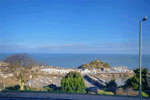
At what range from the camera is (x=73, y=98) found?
10.6 meters

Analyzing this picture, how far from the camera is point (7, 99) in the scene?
10109 millimetres

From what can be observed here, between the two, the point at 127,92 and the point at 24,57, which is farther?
the point at 24,57

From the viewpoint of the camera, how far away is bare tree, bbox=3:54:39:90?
16183 mm

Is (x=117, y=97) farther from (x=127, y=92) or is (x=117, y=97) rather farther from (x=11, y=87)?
(x=11, y=87)

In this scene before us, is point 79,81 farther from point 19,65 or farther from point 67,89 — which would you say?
point 19,65

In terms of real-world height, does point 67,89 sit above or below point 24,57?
below

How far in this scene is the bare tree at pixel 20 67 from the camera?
16.2 metres

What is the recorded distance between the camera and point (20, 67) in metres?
16.6

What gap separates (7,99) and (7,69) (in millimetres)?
7269

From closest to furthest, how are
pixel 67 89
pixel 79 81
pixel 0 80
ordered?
pixel 67 89 → pixel 79 81 → pixel 0 80

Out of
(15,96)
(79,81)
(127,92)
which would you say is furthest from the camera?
(79,81)

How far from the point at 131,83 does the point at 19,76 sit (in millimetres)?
15746

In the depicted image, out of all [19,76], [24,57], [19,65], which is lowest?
[19,76]

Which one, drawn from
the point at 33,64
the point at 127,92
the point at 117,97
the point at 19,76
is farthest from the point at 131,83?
the point at 19,76
